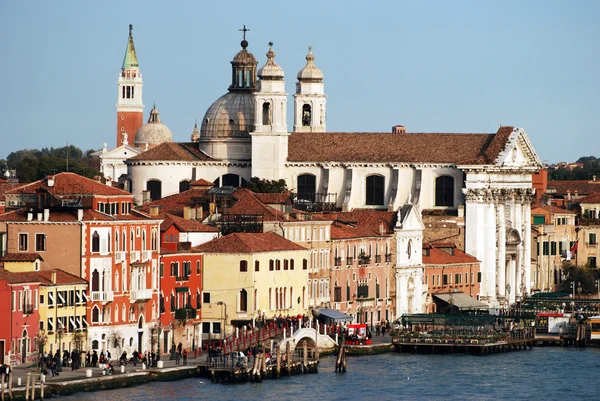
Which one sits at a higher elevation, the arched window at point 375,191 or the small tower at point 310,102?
the small tower at point 310,102

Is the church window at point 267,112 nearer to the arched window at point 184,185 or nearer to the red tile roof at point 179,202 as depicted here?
the arched window at point 184,185

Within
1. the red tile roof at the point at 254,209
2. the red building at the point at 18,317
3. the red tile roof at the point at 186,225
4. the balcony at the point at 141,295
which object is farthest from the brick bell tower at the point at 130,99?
the red building at the point at 18,317

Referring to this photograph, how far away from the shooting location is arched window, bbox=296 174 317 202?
93500 mm

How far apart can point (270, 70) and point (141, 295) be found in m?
31.2

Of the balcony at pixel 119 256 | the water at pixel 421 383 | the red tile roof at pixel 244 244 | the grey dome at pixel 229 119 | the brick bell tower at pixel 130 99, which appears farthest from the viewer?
the brick bell tower at pixel 130 99

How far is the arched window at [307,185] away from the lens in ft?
307

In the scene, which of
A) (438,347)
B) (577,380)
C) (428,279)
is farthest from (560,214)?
(577,380)

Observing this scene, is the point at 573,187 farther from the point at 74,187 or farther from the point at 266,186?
the point at 74,187

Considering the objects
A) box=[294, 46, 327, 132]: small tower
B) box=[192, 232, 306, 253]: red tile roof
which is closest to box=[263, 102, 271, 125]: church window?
box=[294, 46, 327, 132]: small tower

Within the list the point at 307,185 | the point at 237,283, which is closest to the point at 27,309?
the point at 237,283

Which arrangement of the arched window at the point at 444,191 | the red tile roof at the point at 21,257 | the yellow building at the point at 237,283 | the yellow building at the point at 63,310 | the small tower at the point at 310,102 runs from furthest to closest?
the small tower at the point at 310,102 < the arched window at the point at 444,191 < the yellow building at the point at 237,283 < the red tile roof at the point at 21,257 < the yellow building at the point at 63,310

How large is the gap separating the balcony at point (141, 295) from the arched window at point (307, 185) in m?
30.5

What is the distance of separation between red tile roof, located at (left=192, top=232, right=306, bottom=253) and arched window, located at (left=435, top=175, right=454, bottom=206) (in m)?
21.1

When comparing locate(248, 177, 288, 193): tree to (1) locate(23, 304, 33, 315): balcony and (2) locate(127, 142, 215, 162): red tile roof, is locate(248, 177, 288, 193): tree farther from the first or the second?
(1) locate(23, 304, 33, 315): balcony
